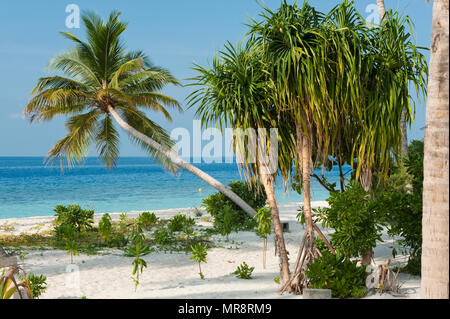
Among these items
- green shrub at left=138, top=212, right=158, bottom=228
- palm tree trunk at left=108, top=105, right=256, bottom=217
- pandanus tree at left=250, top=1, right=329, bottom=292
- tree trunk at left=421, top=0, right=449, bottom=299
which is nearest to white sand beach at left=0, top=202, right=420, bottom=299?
palm tree trunk at left=108, top=105, right=256, bottom=217

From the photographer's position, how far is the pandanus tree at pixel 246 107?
589cm

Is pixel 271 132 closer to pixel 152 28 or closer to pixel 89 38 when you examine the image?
pixel 89 38

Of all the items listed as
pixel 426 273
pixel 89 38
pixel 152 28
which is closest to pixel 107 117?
pixel 89 38

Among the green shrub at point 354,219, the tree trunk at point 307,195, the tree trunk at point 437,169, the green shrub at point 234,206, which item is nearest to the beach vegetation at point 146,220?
the green shrub at point 234,206

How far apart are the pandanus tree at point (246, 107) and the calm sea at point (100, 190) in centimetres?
1972

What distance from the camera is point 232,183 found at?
1291 centimetres

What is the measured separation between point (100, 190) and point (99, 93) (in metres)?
30.2

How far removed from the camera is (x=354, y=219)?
5.95 metres

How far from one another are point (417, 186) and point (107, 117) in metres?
9.50

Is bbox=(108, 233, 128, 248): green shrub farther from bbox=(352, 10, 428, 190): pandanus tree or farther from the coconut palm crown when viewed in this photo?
bbox=(352, 10, 428, 190): pandanus tree

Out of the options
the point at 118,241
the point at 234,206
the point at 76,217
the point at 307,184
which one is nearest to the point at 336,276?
the point at 307,184

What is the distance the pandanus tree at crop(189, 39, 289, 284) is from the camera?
5891 mm

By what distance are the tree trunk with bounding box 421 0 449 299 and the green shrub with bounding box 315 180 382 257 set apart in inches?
89.8

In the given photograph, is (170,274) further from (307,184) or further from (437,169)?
(437,169)
